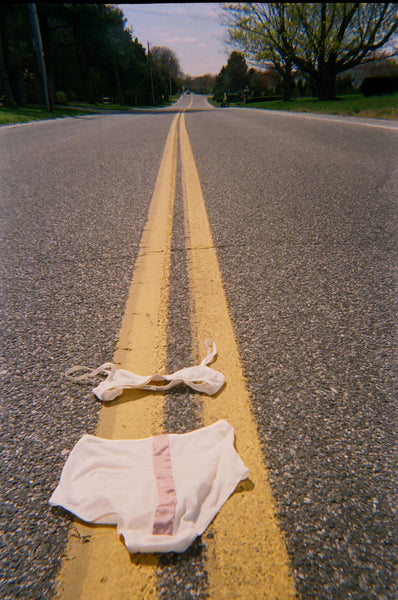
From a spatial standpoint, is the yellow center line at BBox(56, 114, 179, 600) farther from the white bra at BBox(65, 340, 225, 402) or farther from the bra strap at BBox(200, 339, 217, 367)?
the bra strap at BBox(200, 339, 217, 367)

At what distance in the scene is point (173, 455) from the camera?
1128 millimetres

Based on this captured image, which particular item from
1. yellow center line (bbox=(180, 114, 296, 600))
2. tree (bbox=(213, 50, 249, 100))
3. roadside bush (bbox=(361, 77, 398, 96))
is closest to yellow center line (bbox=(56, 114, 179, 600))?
yellow center line (bbox=(180, 114, 296, 600))

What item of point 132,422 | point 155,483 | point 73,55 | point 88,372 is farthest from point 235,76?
point 155,483

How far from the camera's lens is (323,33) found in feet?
95.6

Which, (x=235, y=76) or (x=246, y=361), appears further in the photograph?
(x=235, y=76)

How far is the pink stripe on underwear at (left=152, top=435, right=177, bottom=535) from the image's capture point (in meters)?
0.94

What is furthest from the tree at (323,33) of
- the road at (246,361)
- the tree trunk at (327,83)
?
the road at (246,361)

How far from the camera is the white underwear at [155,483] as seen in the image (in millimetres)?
942

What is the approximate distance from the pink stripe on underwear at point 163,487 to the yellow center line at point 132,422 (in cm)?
6

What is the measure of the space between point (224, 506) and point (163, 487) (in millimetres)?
171

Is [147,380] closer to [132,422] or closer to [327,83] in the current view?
[132,422]

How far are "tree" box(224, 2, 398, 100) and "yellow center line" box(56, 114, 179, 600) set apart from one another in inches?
1234

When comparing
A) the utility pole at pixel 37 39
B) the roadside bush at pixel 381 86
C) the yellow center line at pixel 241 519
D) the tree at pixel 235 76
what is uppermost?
the tree at pixel 235 76

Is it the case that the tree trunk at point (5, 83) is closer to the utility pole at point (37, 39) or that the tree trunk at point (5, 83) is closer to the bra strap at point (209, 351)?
the utility pole at point (37, 39)
